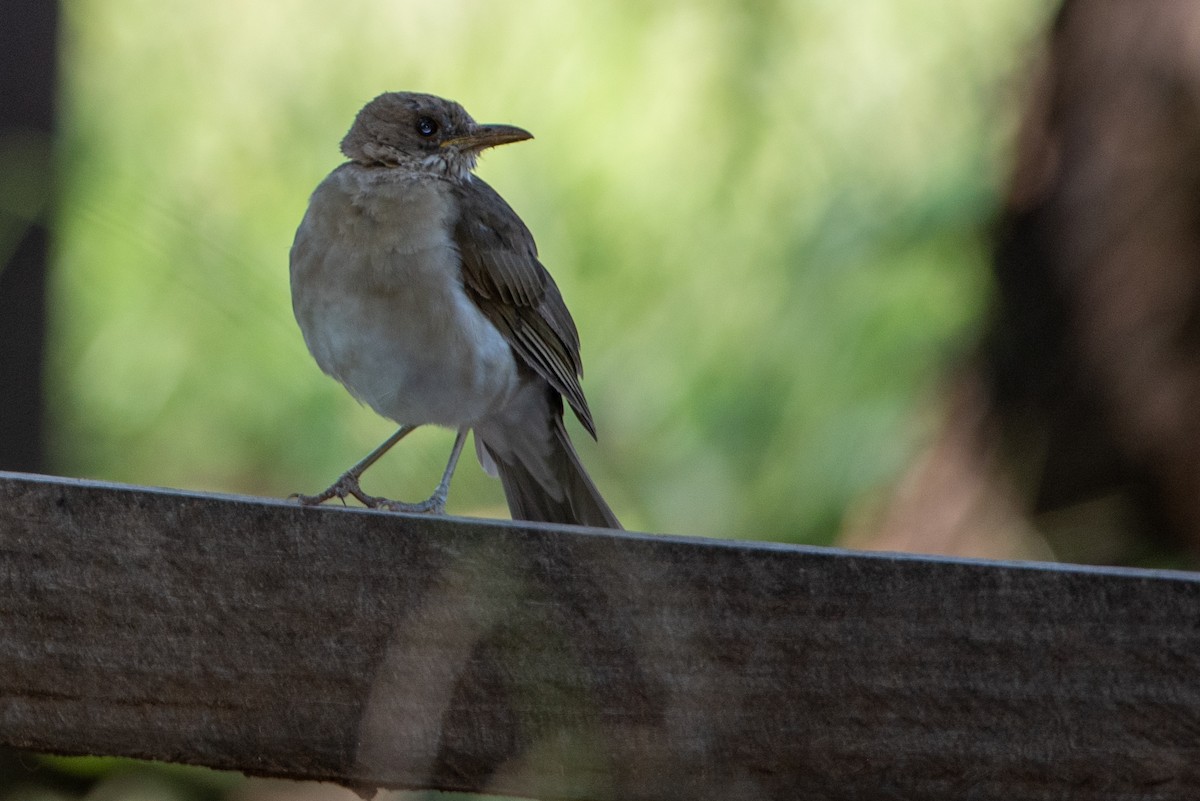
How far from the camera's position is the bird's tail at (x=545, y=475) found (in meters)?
3.27

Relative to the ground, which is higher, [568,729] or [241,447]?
[241,447]

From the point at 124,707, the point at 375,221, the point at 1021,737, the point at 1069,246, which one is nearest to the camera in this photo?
the point at 1021,737

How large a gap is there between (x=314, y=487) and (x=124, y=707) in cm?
260

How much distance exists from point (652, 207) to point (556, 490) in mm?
1320

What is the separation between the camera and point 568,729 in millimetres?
1629

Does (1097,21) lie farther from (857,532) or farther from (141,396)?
(141,396)

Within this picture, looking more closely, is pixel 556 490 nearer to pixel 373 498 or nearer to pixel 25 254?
pixel 373 498

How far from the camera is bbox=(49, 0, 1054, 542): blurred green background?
4219mm

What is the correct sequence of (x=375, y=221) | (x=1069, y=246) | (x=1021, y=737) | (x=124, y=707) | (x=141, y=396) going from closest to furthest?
(x=1021, y=737), (x=124, y=707), (x=375, y=221), (x=141, y=396), (x=1069, y=246)

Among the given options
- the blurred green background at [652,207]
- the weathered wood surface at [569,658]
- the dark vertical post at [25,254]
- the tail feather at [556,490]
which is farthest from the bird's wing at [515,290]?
the weathered wood surface at [569,658]

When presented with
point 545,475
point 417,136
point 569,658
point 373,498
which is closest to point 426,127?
point 417,136

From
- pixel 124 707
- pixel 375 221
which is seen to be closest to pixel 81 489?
pixel 124 707

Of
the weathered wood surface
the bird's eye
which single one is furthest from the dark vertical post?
the weathered wood surface

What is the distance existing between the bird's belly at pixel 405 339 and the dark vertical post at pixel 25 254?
695 millimetres
